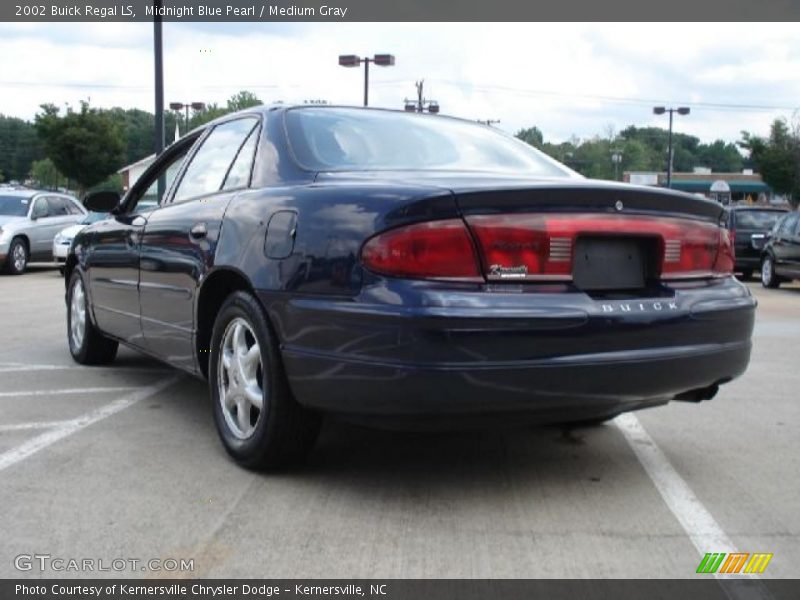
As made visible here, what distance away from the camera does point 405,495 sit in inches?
146

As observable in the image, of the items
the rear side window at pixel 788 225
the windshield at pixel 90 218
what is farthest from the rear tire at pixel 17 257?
the rear side window at pixel 788 225

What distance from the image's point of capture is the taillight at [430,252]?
328 centimetres

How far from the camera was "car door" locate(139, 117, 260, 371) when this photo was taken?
4379 mm

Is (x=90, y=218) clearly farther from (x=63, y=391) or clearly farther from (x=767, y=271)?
(x=63, y=391)

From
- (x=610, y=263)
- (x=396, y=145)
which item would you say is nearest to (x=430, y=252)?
(x=610, y=263)

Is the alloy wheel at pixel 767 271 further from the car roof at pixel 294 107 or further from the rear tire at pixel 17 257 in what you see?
the rear tire at pixel 17 257

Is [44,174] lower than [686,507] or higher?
lower

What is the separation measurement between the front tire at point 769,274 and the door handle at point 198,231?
553 inches

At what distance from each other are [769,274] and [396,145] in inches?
548

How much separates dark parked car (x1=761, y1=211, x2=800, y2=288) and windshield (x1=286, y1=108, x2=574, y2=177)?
12016mm

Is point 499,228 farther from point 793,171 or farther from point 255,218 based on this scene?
point 793,171

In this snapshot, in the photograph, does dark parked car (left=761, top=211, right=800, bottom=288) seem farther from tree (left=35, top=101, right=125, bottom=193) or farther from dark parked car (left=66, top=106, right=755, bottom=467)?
tree (left=35, top=101, right=125, bottom=193)

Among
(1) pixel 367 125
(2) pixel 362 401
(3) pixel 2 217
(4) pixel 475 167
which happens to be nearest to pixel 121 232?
(1) pixel 367 125

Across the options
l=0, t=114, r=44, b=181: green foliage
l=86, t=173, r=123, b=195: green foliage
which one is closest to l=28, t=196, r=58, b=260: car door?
l=86, t=173, r=123, b=195: green foliage
